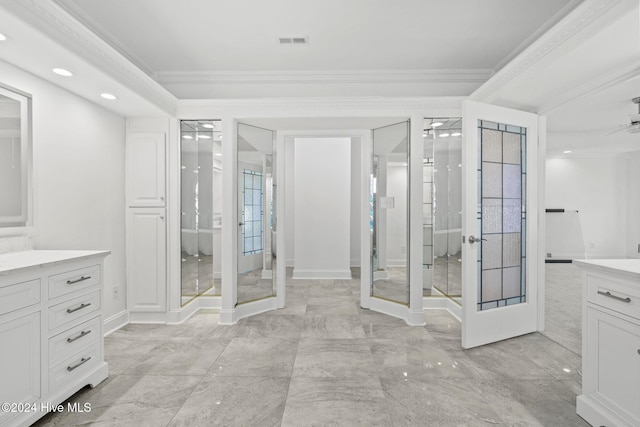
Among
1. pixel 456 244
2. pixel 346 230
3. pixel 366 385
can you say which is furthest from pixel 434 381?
pixel 346 230

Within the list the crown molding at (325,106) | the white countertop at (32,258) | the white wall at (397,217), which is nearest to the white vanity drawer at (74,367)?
the white countertop at (32,258)

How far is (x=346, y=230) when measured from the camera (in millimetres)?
5254

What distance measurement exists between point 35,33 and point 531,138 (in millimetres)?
3857

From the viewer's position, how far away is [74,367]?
1.86m

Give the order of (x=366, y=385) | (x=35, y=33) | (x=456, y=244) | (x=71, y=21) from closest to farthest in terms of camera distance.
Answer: (x=35, y=33) < (x=71, y=21) < (x=366, y=385) < (x=456, y=244)

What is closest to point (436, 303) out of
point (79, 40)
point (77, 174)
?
point (77, 174)

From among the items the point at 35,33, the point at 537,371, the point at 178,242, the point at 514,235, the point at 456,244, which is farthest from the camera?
the point at 456,244

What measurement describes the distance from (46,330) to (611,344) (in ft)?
10.2

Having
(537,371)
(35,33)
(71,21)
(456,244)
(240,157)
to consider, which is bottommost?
(537,371)

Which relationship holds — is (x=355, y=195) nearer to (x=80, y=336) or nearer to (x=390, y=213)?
(x=390, y=213)

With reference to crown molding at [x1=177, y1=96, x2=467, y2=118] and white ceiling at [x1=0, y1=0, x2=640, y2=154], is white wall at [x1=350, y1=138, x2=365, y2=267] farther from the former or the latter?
crown molding at [x1=177, y1=96, x2=467, y2=118]

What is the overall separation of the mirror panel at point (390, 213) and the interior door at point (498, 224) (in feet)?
2.54

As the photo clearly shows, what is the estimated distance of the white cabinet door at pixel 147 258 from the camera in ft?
10.4

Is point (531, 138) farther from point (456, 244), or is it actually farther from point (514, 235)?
point (456, 244)
